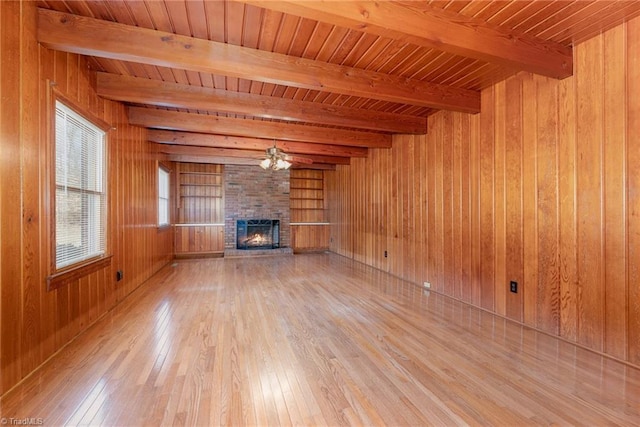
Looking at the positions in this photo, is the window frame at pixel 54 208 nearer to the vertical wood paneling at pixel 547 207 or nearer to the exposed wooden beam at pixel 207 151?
the exposed wooden beam at pixel 207 151

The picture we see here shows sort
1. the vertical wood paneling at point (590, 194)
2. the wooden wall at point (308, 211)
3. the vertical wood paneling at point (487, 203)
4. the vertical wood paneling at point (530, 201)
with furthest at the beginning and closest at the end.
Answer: the wooden wall at point (308, 211), the vertical wood paneling at point (487, 203), the vertical wood paneling at point (530, 201), the vertical wood paneling at point (590, 194)

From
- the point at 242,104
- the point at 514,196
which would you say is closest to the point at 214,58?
the point at 242,104

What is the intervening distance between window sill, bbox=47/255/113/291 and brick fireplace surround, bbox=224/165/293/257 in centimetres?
444

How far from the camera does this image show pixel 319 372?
2.04m

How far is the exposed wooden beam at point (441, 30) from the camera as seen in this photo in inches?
68.9

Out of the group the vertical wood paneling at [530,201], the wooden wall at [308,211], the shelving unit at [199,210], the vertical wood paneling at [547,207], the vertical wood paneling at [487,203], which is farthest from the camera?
the wooden wall at [308,211]

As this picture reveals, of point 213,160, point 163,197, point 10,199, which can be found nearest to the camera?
point 10,199

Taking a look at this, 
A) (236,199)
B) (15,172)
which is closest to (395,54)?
(15,172)

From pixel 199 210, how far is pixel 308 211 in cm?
328

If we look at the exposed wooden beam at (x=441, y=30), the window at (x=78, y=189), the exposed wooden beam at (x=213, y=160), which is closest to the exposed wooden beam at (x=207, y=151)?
the exposed wooden beam at (x=213, y=160)

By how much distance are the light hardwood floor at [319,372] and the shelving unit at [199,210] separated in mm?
4348

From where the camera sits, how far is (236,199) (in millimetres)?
7848

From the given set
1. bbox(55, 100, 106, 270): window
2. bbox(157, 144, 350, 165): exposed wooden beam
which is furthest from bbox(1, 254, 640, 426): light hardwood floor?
bbox(157, 144, 350, 165): exposed wooden beam

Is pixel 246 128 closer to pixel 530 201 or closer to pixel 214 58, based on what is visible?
pixel 214 58
